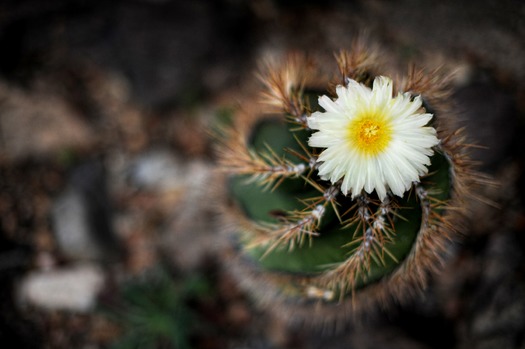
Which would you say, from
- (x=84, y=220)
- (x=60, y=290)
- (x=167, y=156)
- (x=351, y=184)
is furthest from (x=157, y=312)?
(x=351, y=184)

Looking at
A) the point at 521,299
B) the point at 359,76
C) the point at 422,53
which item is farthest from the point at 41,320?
the point at 422,53

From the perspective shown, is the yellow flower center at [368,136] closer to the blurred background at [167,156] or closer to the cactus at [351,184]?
the cactus at [351,184]

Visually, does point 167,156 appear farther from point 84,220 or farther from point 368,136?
point 368,136

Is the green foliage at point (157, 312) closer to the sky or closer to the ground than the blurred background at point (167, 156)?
closer to the ground

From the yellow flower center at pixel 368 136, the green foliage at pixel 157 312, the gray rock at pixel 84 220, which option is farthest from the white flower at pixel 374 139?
the gray rock at pixel 84 220

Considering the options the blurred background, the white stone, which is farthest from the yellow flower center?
the white stone

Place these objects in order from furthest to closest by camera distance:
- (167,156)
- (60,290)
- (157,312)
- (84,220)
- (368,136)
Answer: (167,156), (84,220), (60,290), (157,312), (368,136)

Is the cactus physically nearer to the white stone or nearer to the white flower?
the white flower

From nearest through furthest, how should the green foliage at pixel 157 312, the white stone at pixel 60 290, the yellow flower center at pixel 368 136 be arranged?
1. the yellow flower center at pixel 368 136
2. the green foliage at pixel 157 312
3. the white stone at pixel 60 290
